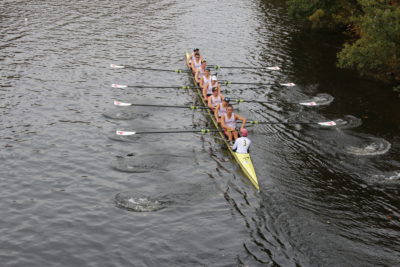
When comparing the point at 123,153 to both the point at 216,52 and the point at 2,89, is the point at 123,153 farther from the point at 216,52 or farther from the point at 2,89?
the point at 216,52

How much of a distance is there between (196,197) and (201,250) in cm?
384

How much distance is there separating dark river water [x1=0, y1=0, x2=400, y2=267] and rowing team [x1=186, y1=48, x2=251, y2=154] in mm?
1229

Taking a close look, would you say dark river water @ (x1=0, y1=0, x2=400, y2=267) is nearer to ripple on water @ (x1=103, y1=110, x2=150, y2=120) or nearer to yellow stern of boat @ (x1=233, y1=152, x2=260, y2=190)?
ripple on water @ (x1=103, y1=110, x2=150, y2=120)

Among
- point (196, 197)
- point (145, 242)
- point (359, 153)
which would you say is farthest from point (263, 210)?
point (359, 153)

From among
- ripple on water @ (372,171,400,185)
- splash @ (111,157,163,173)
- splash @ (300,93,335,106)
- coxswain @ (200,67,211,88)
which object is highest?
coxswain @ (200,67,211,88)

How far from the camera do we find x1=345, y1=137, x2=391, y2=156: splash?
85.0 ft

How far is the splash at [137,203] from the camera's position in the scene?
2089 centimetres

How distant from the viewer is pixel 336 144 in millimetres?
26891

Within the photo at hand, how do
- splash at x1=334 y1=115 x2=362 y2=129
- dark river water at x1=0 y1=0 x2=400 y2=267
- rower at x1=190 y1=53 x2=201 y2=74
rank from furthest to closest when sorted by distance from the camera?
1. rower at x1=190 y1=53 x2=201 y2=74
2. splash at x1=334 y1=115 x2=362 y2=129
3. dark river water at x1=0 y1=0 x2=400 y2=267

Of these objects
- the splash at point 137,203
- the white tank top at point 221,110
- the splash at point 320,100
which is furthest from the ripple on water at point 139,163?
the splash at point 320,100

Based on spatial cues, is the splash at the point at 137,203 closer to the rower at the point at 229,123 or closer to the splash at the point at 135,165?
the splash at the point at 135,165

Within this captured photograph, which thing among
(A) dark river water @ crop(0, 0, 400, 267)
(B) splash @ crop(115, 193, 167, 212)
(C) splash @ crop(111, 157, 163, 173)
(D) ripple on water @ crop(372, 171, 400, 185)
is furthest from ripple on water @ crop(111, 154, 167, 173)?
(D) ripple on water @ crop(372, 171, 400, 185)

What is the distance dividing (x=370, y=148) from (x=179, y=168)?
1089 centimetres

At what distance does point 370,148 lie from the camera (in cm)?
2648
